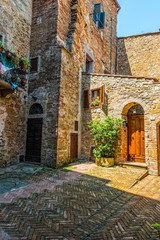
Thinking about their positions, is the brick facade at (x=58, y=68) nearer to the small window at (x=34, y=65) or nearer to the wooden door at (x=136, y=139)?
the small window at (x=34, y=65)

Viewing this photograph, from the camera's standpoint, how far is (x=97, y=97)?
9961mm

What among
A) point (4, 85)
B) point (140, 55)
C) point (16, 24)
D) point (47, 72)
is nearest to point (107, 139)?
point (47, 72)

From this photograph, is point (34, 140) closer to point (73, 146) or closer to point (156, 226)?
point (73, 146)

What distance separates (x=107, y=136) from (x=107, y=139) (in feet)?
0.75

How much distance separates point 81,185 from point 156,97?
532cm

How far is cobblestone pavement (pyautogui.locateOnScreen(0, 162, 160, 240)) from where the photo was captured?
3.16m

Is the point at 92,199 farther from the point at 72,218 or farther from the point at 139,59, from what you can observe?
the point at 139,59

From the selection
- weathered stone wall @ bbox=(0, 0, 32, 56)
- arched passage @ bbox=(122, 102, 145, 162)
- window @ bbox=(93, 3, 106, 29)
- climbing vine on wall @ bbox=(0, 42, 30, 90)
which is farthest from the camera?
window @ bbox=(93, 3, 106, 29)

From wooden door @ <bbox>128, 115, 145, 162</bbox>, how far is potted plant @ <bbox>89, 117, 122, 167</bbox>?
1.19 meters

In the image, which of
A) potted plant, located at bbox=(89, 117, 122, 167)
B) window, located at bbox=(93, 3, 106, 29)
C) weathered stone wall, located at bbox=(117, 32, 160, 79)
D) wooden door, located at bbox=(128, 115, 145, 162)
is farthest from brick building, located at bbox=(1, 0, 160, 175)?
weathered stone wall, located at bbox=(117, 32, 160, 79)

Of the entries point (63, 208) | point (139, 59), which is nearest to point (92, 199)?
point (63, 208)

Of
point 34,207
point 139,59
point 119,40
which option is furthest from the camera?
point 119,40

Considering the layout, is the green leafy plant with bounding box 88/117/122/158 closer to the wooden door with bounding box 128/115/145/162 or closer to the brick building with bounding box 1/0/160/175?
the brick building with bounding box 1/0/160/175

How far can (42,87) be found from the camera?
30.1 ft
